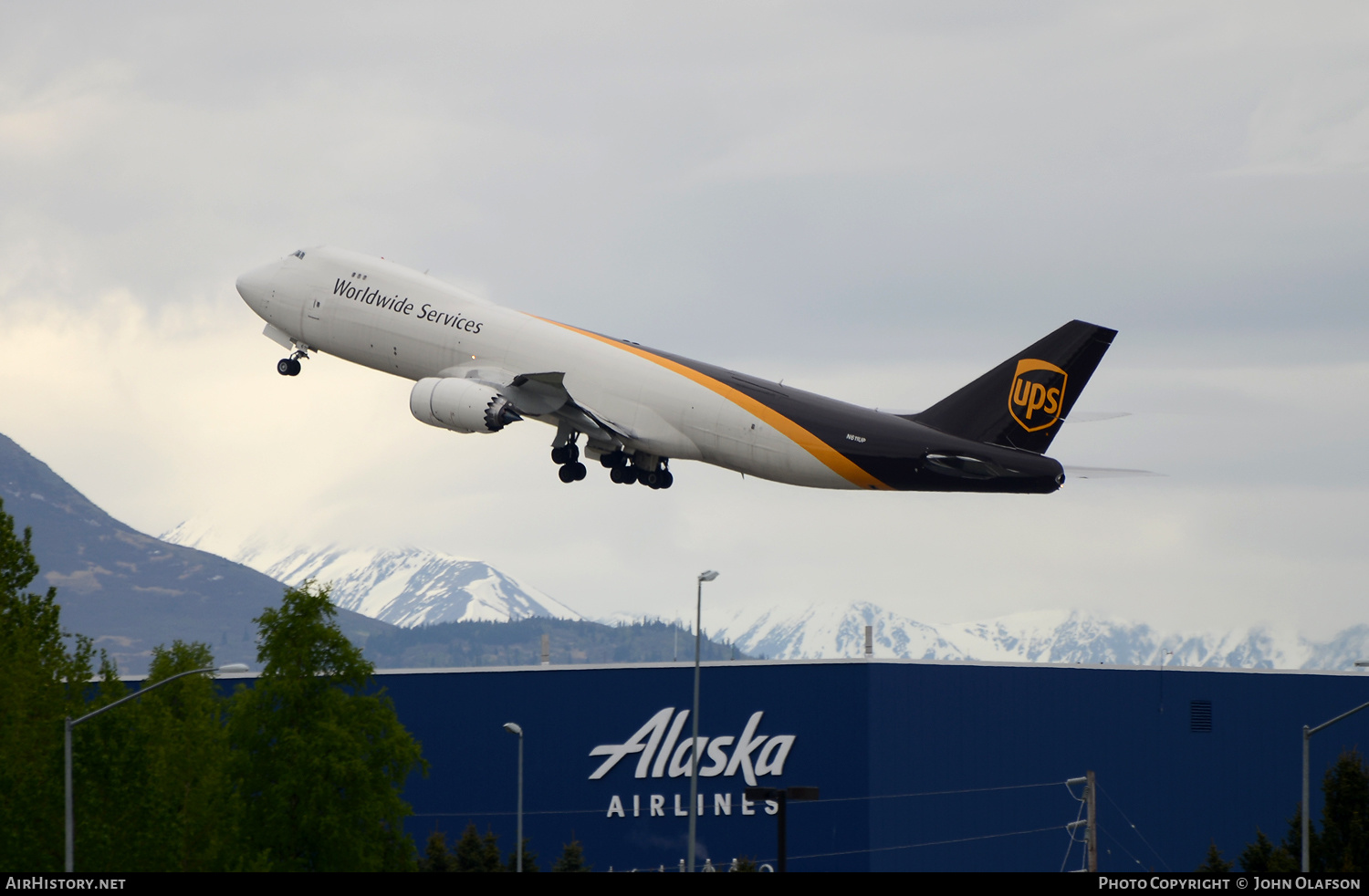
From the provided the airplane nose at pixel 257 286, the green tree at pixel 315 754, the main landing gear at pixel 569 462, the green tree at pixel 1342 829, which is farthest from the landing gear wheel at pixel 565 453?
the green tree at pixel 1342 829

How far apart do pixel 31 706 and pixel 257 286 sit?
1738cm

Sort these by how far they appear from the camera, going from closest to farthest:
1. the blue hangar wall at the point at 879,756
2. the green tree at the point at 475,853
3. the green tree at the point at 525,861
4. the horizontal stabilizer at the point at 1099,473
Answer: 1. the horizontal stabilizer at the point at 1099,473
2. the green tree at the point at 475,853
3. the green tree at the point at 525,861
4. the blue hangar wall at the point at 879,756

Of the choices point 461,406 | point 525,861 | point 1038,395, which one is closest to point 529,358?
point 461,406

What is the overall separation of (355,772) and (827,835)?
40.2 meters

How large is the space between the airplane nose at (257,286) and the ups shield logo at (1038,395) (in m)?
29.0

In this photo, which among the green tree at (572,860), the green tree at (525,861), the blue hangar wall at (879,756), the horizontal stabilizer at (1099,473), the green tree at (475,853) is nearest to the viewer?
the horizontal stabilizer at (1099,473)

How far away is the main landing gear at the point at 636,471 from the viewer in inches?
2298

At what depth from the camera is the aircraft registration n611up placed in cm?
5019

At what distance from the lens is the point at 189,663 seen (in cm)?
8275

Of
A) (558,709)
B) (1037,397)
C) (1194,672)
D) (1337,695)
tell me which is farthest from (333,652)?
(1337,695)

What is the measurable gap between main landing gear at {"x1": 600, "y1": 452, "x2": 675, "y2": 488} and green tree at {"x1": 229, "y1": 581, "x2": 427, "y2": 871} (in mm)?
10499

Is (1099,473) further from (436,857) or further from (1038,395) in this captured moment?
(436,857)

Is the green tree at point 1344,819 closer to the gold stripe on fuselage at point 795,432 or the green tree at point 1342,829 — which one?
the green tree at point 1342,829

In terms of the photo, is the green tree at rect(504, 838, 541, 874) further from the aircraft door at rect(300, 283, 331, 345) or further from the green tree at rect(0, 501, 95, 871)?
the aircraft door at rect(300, 283, 331, 345)
